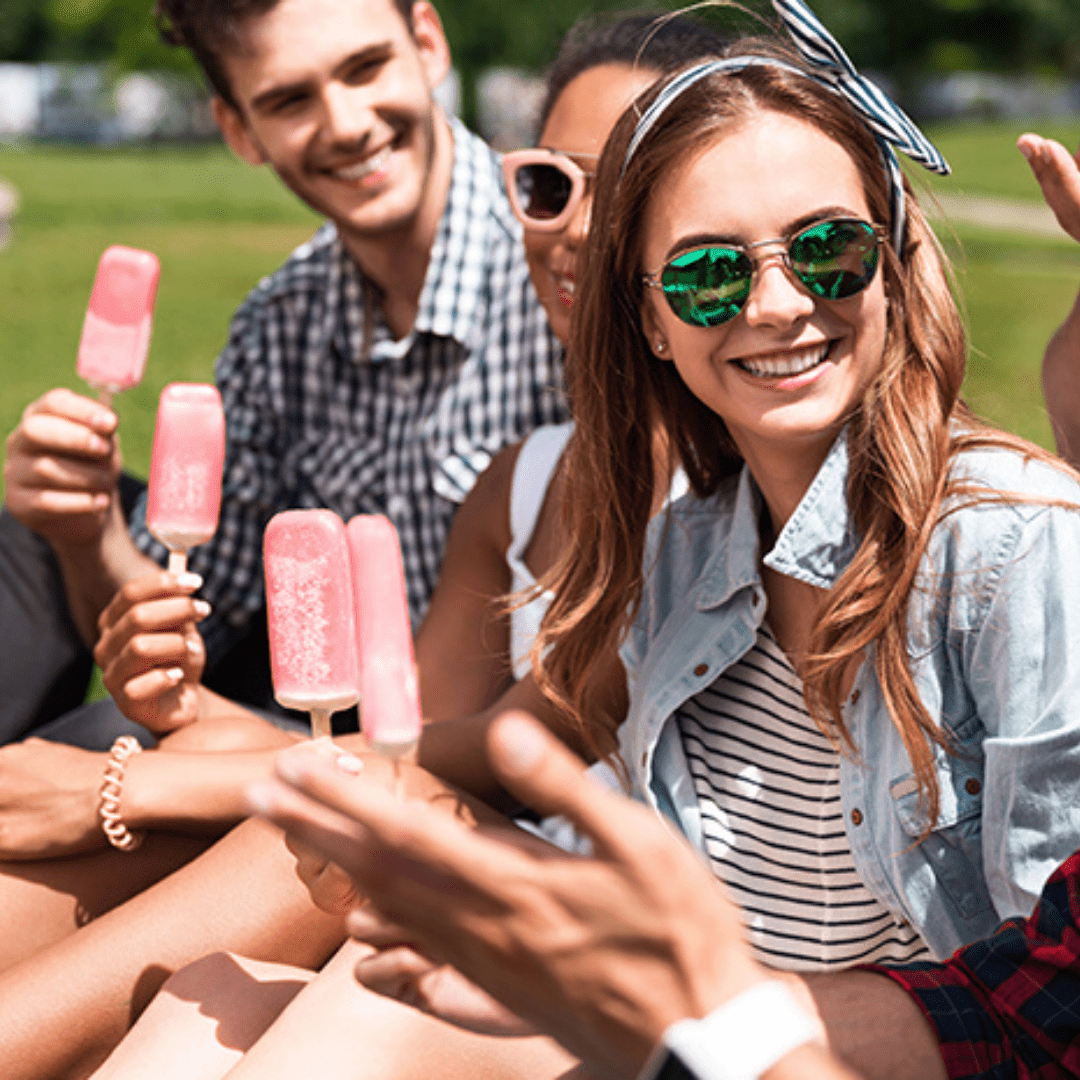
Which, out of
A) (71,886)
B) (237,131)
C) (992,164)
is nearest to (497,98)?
(992,164)

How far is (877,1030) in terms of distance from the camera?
5.62 ft

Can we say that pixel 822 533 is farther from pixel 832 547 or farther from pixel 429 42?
pixel 429 42

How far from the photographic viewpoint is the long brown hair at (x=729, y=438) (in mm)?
2170

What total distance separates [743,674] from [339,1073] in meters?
0.91

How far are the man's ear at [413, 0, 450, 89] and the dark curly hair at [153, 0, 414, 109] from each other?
0.04m

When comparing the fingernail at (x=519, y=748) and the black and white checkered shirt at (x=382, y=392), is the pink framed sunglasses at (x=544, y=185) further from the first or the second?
the fingernail at (x=519, y=748)

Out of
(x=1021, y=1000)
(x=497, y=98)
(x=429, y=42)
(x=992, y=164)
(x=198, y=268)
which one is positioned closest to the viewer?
(x=1021, y=1000)

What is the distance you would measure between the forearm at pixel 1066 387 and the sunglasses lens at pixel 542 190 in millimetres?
971

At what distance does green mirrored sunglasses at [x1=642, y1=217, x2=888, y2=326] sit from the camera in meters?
2.14

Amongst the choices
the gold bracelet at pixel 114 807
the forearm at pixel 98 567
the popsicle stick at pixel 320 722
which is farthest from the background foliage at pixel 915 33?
the popsicle stick at pixel 320 722

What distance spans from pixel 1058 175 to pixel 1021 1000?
1.39 metres

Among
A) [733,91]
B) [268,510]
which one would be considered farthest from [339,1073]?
[268,510]

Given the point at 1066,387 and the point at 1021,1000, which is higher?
the point at 1066,387

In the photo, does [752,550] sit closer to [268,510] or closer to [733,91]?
[733,91]
